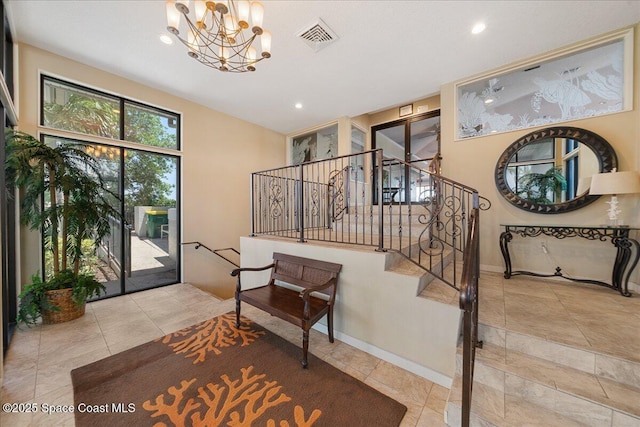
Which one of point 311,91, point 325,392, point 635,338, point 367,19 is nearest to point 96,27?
point 311,91

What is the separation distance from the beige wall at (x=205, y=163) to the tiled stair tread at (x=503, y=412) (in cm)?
466

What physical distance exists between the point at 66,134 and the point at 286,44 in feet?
11.2

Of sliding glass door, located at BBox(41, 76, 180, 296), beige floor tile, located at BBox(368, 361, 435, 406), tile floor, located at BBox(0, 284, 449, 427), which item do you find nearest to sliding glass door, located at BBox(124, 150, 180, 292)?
sliding glass door, located at BBox(41, 76, 180, 296)

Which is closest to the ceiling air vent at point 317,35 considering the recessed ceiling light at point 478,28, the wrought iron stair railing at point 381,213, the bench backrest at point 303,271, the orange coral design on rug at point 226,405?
the wrought iron stair railing at point 381,213

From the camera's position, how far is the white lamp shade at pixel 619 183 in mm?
2387

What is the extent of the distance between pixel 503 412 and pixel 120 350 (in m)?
3.32

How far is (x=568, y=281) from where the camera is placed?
2957mm

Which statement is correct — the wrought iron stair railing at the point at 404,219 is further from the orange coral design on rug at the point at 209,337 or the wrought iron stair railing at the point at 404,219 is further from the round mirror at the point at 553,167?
the orange coral design on rug at the point at 209,337

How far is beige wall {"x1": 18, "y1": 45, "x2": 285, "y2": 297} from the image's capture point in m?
3.13

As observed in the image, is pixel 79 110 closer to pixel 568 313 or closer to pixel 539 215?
pixel 568 313

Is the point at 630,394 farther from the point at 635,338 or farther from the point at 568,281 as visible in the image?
the point at 568,281

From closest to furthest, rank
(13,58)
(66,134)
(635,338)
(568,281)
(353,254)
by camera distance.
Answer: (635,338) < (353,254) < (13,58) < (568,281) < (66,134)

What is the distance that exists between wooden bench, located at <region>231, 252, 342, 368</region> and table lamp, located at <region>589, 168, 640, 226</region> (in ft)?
10.2

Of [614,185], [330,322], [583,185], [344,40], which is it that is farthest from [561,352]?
[344,40]
